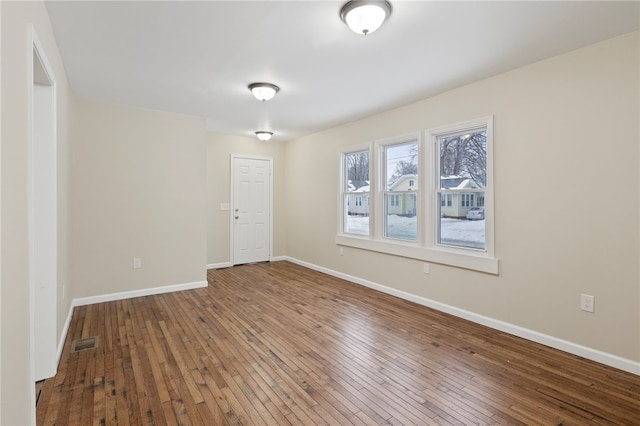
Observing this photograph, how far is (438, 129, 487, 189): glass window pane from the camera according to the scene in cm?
352

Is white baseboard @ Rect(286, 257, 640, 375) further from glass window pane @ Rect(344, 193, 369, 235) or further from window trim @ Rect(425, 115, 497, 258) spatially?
glass window pane @ Rect(344, 193, 369, 235)

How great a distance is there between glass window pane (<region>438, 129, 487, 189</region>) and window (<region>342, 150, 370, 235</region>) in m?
1.40

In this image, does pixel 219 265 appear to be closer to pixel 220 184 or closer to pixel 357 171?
pixel 220 184

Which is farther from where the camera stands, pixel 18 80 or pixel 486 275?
pixel 486 275

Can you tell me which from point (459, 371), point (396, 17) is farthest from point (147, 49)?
point (459, 371)

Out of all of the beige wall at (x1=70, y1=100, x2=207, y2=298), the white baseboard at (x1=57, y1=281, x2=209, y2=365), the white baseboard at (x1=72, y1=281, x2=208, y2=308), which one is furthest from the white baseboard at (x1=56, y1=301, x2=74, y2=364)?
the beige wall at (x1=70, y1=100, x2=207, y2=298)

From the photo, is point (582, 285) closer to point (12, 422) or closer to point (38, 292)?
point (12, 422)

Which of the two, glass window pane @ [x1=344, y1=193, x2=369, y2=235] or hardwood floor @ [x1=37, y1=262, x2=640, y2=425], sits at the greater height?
glass window pane @ [x1=344, y1=193, x2=369, y2=235]

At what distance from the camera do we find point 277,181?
7000 mm

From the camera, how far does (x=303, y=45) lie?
267cm

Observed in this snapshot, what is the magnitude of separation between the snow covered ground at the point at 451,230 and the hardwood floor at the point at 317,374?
88cm

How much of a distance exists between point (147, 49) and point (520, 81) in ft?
11.1

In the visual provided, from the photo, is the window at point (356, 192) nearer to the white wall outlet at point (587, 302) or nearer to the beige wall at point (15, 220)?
the white wall outlet at point (587, 302)

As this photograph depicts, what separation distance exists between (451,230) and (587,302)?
1.43m
